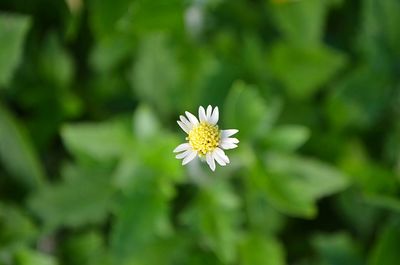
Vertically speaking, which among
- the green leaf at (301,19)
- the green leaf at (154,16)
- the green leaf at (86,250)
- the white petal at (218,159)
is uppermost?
the green leaf at (301,19)

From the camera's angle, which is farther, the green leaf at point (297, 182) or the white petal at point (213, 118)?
the green leaf at point (297, 182)

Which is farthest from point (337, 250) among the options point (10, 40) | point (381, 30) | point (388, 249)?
point (10, 40)

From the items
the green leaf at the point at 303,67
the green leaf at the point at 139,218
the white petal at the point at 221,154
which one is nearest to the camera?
the white petal at the point at 221,154

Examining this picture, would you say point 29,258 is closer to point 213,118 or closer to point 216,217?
point 216,217

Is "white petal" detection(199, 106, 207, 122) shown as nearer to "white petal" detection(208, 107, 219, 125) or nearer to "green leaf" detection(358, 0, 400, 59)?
"white petal" detection(208, 107, 219, 125)

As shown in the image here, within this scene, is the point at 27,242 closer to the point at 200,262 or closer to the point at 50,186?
the point at 50,186

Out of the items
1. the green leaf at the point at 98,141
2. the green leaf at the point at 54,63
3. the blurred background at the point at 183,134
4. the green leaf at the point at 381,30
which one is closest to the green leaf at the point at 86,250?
the blurred background at the point at 183,134

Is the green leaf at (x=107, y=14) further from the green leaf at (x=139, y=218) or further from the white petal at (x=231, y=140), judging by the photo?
the white petal at (x=231, y=140)
